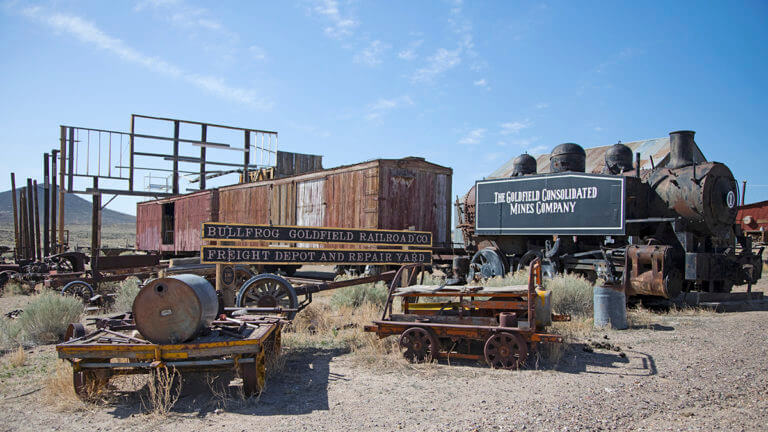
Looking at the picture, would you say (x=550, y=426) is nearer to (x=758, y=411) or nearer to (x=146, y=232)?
(x=758, y=411)

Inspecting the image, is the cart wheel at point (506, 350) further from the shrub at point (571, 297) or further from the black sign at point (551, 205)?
the black sign at point (551, 205)

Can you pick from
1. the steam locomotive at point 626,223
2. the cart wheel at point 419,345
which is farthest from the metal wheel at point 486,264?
the cart wheel at point 419,345

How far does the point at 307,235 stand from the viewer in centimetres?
848

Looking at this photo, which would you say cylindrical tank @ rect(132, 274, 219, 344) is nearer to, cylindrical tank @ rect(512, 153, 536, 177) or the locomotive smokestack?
the locomotive smokestack

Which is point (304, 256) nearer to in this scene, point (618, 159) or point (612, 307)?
point (612, 307)

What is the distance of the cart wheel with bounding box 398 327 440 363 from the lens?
621 cm

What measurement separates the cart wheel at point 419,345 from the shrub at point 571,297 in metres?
3.93

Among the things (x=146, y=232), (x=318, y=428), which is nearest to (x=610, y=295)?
(x=318, y=428)

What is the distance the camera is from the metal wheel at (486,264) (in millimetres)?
13883

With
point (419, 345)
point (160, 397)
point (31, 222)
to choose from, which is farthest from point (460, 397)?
point (31, 222)

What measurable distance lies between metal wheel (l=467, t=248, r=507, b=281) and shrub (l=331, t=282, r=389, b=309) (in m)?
4.36

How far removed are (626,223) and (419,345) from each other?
713 cm

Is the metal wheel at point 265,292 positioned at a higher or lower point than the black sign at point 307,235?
lower

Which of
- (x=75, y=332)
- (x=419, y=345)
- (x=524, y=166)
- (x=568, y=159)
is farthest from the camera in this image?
(x=524, y=166)
